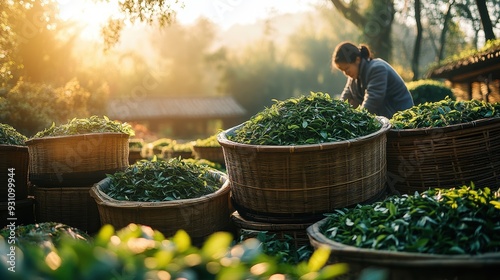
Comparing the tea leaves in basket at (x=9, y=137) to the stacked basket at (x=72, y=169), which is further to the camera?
the tea leaves in basket at (x=9, y=137)

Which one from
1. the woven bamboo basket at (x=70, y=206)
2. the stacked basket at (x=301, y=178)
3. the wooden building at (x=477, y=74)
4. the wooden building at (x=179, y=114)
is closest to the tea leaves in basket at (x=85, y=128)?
the woven bamboo basket at (x=70, y=206)

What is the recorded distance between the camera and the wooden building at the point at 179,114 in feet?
91.1

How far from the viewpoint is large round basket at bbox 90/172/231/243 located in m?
3.22

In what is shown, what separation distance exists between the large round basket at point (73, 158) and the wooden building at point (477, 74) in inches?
250

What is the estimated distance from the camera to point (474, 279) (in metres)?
2.04

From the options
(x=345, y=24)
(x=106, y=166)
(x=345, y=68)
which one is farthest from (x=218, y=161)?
(x=345, y=24)

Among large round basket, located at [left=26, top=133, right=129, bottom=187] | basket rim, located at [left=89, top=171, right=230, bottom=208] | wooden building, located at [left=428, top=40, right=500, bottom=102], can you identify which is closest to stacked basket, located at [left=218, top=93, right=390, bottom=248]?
basket rim, located at [left=89, top=171, right=230, bottom=208]

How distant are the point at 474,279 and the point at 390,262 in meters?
0.35

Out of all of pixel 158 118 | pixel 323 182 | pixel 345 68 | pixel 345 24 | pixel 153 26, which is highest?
pixel 345 24

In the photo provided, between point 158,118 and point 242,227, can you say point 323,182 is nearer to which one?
point 242,227

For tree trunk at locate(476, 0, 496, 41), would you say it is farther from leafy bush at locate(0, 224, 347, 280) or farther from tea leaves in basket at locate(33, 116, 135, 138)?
leafy bush at locate(0, 224, 347, 280)

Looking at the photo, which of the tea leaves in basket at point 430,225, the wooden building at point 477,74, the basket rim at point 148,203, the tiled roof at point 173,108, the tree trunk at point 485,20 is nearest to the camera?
the tea leaves in basket at point 430,225

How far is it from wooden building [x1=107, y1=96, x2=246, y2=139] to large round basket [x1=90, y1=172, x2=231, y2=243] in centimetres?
2371

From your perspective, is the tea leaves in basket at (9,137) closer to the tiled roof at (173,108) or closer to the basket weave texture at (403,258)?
the basket weave texture at (403,258)
